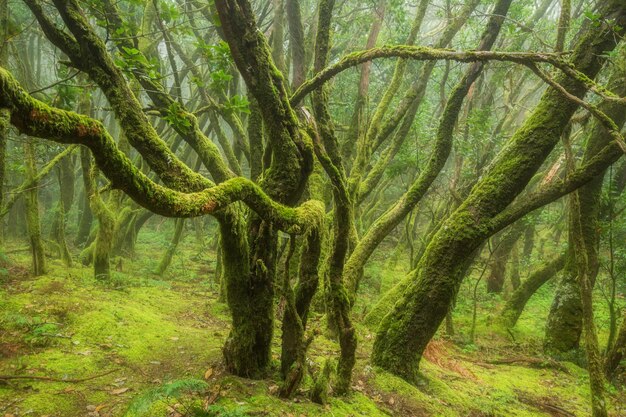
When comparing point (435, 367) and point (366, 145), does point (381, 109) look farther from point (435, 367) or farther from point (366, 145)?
point (435, 367)

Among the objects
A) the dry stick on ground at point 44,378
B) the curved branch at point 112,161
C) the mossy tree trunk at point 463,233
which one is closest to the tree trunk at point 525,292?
the mossy tree trunk at point 463,233

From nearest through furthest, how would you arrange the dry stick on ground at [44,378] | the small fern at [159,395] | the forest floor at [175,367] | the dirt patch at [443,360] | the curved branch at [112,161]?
1. the curved branch at [112,161]
2. the small fern at [159,395]
3. the forest floor at [175,367]
4. the dry stick on ground at [44,378]
5. the dirt patch at [443,360]

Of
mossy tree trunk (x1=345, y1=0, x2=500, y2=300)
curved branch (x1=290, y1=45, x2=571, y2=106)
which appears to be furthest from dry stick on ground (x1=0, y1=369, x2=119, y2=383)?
mossy tree trunk (x1=345, y1=0, x2=500, y2=300)

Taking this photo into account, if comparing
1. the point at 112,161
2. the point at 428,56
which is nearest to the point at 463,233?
the point at 428,56

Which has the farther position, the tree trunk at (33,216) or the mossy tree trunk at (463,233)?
the tree trunk at (33,216)

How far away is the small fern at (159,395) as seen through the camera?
342 centimetres

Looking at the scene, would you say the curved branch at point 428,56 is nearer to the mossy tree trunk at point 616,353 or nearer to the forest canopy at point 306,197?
the forest canopy at point 306,197

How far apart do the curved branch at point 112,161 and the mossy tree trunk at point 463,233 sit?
3093 mm

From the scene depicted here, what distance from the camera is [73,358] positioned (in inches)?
191

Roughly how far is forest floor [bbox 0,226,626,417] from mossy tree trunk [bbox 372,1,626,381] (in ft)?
1.63

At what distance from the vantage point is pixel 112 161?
212 cm

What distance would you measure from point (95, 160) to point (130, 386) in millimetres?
3398

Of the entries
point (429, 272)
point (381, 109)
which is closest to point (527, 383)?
point (429, 272)

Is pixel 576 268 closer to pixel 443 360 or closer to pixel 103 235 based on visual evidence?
pixel 443 360
